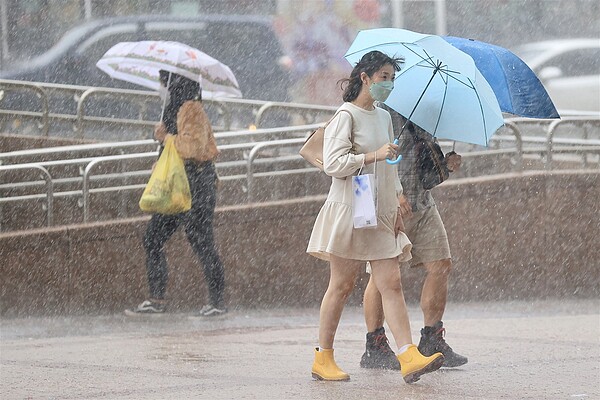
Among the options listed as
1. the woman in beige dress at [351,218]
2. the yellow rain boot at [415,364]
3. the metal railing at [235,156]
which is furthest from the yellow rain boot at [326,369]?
the metal railing at [235,156]

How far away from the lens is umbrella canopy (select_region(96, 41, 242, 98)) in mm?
11289

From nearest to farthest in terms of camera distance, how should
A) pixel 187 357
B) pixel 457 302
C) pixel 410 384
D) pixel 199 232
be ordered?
pixel 410 384, pixel 187 357, pixel 199 232, pixel 457 302

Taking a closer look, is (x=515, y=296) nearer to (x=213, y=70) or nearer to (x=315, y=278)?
(x=315, y=278)

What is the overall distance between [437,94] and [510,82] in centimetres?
51

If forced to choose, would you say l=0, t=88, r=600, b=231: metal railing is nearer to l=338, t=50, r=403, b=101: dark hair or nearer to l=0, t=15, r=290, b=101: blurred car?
l=338, t=50, r=403, b=101: dark hair

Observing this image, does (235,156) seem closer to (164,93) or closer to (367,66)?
(164,93)

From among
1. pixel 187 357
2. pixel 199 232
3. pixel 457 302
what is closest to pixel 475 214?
pixel 457 302

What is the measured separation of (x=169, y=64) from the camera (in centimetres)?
1128

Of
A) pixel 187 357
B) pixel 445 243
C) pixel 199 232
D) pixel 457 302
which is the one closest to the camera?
pixel 445 243

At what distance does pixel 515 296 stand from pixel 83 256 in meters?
3.43

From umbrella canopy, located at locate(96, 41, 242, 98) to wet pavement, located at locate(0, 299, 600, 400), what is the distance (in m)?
1.76

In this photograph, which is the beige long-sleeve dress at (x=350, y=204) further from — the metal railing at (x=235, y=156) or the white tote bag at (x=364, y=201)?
the metal railing at (x=235, y=156)

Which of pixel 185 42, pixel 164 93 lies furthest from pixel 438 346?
pixel 185 42

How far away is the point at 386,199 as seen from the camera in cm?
767
